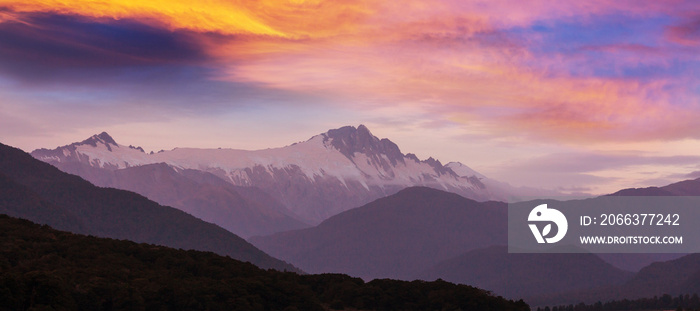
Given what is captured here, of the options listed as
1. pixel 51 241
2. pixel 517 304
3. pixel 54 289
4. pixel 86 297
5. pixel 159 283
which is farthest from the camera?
pixel 51 241

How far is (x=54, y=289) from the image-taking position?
126 m

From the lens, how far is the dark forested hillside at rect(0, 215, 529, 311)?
139 m

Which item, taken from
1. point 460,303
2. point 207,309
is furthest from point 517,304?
point 207,309

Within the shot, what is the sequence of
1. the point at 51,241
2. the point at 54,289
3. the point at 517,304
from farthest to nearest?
the point at 51,241
the point at 517,304
the point at 54,289

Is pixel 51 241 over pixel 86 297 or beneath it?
over

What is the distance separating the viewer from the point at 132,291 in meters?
145

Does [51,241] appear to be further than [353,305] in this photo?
Yes

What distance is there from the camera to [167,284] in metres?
152

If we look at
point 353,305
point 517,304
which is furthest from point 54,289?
point 517,304

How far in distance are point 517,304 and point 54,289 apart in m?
83.6

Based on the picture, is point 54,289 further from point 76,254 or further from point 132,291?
point 76,254

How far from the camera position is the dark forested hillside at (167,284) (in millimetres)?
139375

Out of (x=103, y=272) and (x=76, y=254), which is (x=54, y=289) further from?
(x=76, y=254)

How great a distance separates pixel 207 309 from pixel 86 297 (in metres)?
19.2
